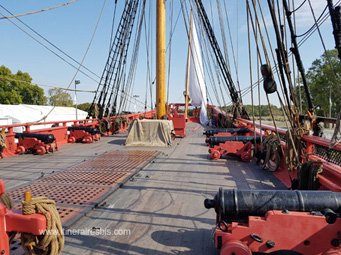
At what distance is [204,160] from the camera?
→ 23.9 ft

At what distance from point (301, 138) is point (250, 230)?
241 centimetres

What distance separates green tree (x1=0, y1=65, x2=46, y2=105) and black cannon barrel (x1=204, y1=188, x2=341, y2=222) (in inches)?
1505

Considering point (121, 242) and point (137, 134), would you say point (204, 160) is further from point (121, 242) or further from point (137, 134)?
point (121, 242)

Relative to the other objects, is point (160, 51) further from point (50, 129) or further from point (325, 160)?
point (325, 160)

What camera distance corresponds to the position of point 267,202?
2506mm

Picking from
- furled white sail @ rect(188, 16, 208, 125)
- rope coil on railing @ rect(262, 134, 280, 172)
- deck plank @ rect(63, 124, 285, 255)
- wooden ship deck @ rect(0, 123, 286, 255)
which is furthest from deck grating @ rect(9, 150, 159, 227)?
furled white sail @ rect(188, 16, 208, 125)

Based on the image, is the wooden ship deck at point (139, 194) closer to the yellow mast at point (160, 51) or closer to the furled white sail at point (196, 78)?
the yellow mast at point (160, 51)

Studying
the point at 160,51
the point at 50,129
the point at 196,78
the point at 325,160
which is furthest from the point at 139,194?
the point at 196,78

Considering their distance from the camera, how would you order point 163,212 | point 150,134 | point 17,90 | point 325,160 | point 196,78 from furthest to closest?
point 17,90
point 196,78
point 150,134
point 325,160
point 163,212

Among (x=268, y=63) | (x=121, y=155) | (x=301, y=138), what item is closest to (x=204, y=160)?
(x=121, y=155)

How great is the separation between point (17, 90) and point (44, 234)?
46968mm

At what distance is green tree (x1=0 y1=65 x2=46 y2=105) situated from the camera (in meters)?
41.5

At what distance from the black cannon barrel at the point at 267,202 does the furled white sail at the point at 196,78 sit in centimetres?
1583

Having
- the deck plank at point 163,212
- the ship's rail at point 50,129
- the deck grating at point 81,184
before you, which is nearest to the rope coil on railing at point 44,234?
the deck plank at point 163,212
